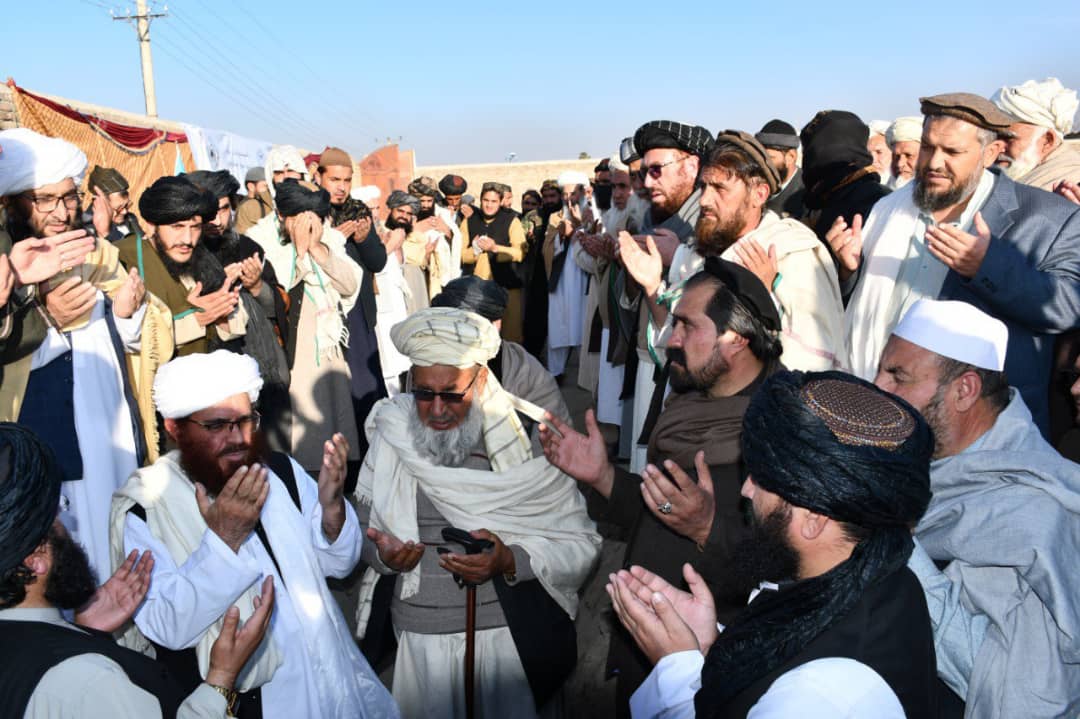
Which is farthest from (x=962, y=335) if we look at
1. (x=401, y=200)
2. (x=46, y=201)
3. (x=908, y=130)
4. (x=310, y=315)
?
(x=401, y=200)

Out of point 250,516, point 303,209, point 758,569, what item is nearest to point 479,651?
point 250,516

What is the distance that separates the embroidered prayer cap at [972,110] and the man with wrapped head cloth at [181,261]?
3.37m

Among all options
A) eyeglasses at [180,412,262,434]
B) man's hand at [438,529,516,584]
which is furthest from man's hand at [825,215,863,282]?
eyeglasses at [180,412,262,434]

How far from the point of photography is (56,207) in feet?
10.9

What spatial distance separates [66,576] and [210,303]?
263 cm

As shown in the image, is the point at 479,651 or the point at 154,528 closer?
the point at 154,528

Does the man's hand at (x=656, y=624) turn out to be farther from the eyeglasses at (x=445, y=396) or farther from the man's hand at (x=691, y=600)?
the eyeglasses at (x=445, y=396)

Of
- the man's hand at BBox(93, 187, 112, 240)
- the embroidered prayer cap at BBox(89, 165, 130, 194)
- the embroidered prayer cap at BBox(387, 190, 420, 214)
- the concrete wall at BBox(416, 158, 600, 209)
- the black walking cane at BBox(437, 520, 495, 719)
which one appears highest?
the man's hand at BBox(93, 187, 112, 240)

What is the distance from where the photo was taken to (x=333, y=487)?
256cm

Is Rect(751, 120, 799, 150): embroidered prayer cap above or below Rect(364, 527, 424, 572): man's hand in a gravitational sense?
above

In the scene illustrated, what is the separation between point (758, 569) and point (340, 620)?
57.8 inches

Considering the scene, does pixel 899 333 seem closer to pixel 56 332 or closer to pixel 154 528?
pixel 154 528

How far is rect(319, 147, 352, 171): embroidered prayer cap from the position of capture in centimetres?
627

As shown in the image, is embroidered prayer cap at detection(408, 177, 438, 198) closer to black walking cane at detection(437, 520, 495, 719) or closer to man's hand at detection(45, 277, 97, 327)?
man's hand at detection(45, 277, 97, 327)
